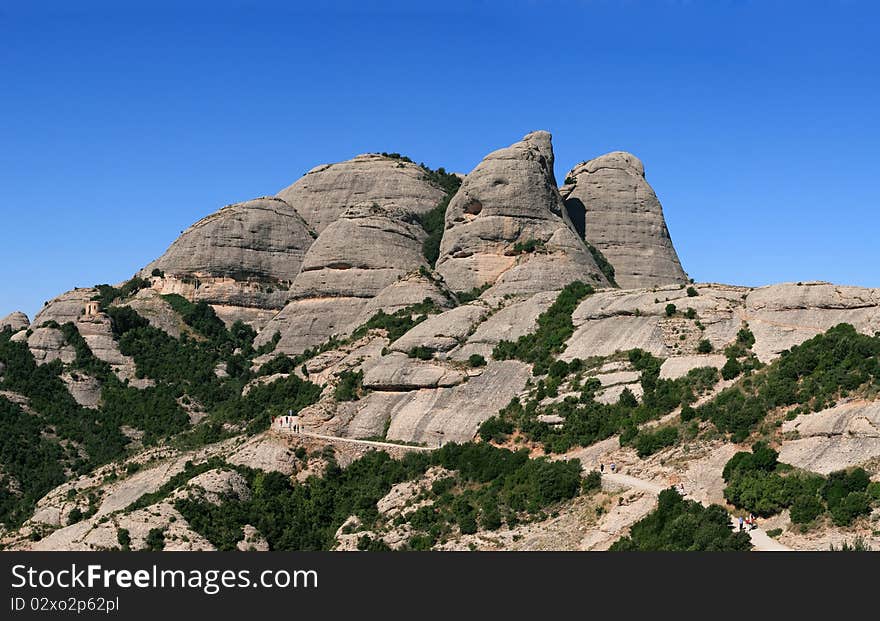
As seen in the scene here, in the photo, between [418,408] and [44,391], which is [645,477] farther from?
[44,391]

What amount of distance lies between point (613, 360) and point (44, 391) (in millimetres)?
41894

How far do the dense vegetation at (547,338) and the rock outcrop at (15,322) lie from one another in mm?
52283

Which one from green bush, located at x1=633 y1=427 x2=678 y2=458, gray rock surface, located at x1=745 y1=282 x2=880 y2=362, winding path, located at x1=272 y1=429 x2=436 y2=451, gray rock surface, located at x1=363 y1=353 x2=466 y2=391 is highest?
gray rock surface, located at x1=363 y1=353 x2=466 y2=391

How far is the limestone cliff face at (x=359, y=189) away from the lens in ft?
364

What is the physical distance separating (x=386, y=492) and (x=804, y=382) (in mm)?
20825

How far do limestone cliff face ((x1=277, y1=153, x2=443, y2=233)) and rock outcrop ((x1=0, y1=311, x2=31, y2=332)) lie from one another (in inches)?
991

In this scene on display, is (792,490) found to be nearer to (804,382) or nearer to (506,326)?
(804,382)

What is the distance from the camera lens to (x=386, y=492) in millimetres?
64125

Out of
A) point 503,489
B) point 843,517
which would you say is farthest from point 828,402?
point 503,489

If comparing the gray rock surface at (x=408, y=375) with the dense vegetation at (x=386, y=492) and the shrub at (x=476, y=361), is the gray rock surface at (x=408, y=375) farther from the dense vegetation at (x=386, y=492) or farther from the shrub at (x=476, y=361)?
the dense vegetation at (x=386, y=492)

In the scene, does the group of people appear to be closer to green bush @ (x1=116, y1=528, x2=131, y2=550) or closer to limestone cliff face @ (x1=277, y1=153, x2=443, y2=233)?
green bush @ (x1=116, y1=528, x2=131, y2=550)

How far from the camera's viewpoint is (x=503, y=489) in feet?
195

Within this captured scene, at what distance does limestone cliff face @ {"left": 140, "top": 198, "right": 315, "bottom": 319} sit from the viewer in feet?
347

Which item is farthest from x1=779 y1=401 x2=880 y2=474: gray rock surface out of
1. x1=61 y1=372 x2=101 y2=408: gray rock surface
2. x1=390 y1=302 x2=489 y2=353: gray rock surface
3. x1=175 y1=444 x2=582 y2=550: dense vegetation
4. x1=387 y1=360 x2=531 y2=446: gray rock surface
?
x1=61 y1=372 x2=101 y2=408: gray rock surface
